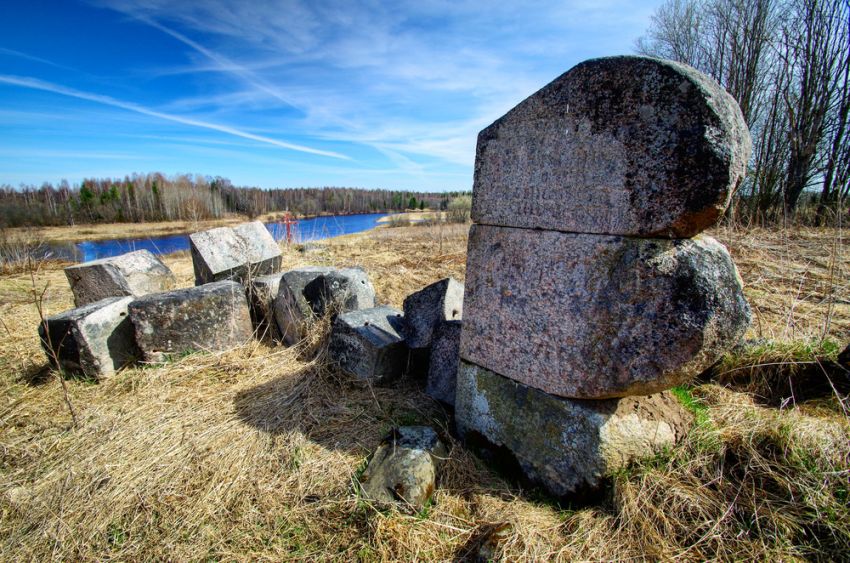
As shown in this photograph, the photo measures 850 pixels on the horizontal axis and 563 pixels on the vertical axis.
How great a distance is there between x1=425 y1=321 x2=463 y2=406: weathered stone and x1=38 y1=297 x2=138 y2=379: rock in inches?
105

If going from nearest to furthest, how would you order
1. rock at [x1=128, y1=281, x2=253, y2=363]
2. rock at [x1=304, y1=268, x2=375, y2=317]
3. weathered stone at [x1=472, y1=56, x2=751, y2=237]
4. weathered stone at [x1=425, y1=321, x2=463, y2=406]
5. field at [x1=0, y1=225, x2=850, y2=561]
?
weathered stone at [x1=472, y1=56, x2=751, y2=237] → field at [x1=0, y1=225, x2=850, y2=561] → weathered stone at [x1=425, y1=321, x2=463, y2=406] → rock at [x1=128, y1=281, x2=253, y2=363] → rock at [x1=304, y1=268, x2=375, y2=317]

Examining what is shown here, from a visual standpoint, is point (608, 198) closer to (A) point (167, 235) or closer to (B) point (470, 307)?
(B) point (470, 307)

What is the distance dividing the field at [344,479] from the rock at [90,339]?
18cm

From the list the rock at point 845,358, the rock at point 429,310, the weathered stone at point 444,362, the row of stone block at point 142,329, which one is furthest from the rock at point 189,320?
the rock at point 845,358

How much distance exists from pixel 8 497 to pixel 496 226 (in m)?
3.05

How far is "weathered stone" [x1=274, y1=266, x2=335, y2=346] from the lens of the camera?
3.64 meters

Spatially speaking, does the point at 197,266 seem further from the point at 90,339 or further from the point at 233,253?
the point at 90,339

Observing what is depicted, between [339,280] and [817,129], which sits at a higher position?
[817,129]

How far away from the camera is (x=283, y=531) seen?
1.79 metres

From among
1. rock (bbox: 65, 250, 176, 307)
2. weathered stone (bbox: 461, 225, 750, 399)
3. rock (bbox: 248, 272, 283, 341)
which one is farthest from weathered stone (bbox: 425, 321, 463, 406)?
rock (bbox: 65, 250, 176, 307)

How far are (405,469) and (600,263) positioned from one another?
1.39m

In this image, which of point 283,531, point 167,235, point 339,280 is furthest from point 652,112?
A: point 167,235

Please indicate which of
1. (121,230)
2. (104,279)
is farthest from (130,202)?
(104,279)

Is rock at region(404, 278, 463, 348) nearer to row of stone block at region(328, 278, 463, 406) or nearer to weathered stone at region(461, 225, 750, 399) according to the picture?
row of stone block at region(328, 278, 463, 406)
